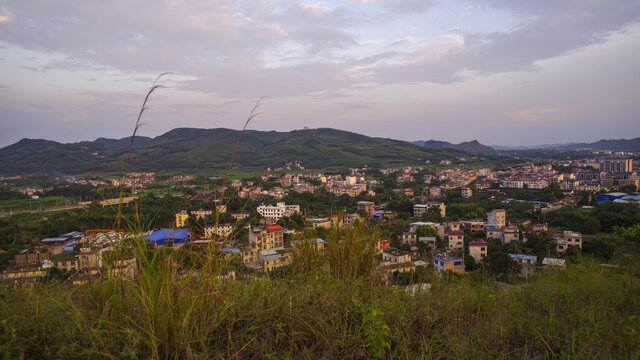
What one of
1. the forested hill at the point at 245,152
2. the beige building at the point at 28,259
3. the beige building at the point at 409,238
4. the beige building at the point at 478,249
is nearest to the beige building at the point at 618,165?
the forested hill at the point at 245,152

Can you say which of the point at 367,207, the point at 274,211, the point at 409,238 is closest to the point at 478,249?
the point at 409,238

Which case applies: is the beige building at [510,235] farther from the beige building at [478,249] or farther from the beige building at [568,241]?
the beige building at [478,249]

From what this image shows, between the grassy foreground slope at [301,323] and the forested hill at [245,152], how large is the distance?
3110 cm

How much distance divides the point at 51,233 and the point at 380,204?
2500cm

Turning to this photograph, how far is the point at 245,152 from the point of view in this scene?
126ft

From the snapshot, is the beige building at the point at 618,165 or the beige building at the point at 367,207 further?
the beige building at the point at 618,165

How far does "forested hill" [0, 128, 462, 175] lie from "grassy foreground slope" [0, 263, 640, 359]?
31105 millimetres

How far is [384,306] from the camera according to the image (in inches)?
66.8

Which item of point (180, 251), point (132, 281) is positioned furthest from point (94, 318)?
point (180, 251)

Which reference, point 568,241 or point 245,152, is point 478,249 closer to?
point 568,241

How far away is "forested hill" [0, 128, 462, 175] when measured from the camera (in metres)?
48.3

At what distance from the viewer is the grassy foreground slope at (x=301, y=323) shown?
120cm

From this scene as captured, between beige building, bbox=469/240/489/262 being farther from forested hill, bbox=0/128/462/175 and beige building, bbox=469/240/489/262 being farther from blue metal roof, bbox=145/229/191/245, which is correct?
forested hill, bbox=0/128/462/175

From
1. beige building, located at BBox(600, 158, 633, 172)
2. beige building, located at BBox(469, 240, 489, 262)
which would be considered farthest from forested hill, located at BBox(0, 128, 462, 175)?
beige building, located at BBox(600, 158, 633, 172)
